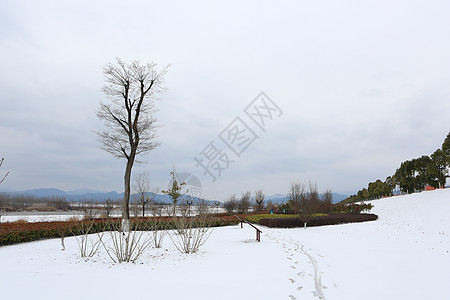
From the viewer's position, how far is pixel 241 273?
535cm

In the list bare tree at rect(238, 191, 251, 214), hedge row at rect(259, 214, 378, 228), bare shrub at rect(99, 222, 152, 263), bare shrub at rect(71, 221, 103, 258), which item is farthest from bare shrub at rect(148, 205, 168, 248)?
bare tree at rect(238, 191, 251, 214)

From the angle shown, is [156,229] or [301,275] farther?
[156,229]

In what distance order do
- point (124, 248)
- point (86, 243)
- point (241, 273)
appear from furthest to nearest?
point (124, 248) → point (86, 243) → point (241, 273)

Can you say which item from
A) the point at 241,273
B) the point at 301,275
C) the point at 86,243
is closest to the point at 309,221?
the point at 301,275

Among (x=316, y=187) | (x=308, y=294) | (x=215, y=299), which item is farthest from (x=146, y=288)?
(x=316, y=187)

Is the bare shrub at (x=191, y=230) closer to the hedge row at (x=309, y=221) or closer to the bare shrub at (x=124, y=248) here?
the bare shrub at (x=124, y=248)

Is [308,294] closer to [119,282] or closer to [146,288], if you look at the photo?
[146,288]

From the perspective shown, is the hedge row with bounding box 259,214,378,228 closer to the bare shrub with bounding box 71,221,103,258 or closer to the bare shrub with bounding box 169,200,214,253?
the bare shrub with bounding box 169,200,214,253

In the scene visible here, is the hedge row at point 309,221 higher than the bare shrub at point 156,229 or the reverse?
the reverse

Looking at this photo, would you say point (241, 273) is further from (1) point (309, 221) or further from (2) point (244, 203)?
(2) point (244, 203)

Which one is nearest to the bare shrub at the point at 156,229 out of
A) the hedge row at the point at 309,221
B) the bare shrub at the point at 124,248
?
the bare shrub at the point at 124,248

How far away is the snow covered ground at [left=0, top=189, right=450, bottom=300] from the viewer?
4.21 metres

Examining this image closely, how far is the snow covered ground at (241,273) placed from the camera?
4211mm

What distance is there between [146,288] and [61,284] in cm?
156
